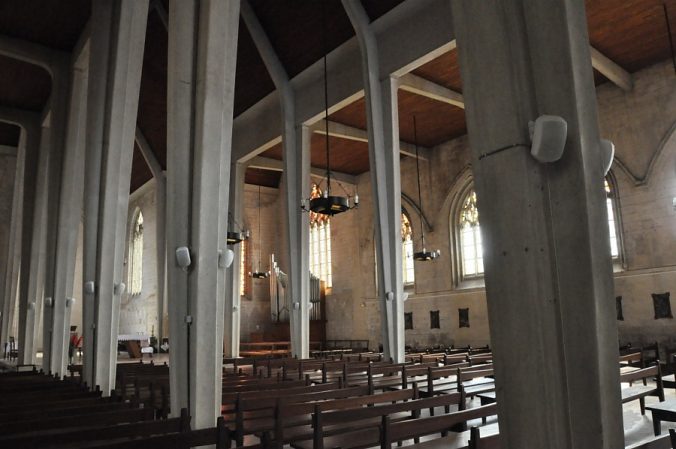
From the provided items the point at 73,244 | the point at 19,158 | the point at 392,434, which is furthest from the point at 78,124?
the point at 392,434

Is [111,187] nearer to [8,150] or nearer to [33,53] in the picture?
[33,53]

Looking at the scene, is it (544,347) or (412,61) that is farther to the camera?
(412,61)

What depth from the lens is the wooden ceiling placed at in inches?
437

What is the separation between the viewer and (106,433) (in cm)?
374

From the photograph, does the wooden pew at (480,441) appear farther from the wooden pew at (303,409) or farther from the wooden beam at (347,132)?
the wooden beam at (347,132)

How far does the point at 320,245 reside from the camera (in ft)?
73.3

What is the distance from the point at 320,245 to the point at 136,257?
419 inches

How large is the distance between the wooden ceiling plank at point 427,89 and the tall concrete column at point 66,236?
26.7ft

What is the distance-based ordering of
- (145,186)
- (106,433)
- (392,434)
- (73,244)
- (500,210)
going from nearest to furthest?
(500,210) < (392,434) < (106,433) < (73,244) < (145,186)

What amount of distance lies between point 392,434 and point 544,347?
1.22m

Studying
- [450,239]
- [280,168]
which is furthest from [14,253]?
[450,239]

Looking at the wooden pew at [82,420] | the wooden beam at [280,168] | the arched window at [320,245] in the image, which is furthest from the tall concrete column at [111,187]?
the arched window at [320,245]

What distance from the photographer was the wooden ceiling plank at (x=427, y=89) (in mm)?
12609

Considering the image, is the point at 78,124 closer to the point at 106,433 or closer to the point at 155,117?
the point at 155,117
